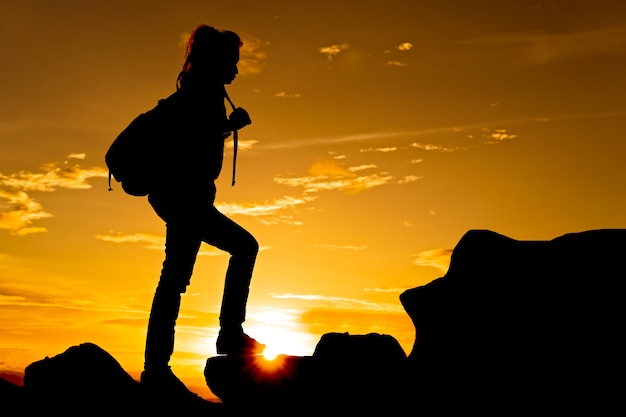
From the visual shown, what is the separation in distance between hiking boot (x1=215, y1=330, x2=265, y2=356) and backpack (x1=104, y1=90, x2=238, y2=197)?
7.17 feet

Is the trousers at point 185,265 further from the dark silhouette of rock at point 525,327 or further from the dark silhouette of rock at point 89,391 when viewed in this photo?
the dark silhouette of rock at point 525,327

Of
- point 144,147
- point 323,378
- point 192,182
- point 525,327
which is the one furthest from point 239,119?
point 525,327

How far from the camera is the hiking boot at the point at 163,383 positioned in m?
8.77

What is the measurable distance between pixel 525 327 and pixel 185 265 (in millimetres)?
4240

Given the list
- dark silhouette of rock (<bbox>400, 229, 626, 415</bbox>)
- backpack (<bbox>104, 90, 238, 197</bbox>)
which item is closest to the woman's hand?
backpack (<bbox>104, 90, 238, 197</bbox>)

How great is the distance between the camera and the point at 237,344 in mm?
9062

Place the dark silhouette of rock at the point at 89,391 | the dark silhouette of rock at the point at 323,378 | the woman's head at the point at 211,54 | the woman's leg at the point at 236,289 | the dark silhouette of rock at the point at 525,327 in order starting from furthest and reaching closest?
1. the woman's leg at the point at 236,289
2. the dark silhouette of rock at the point at 89,391
3. the woman's head at the point at 211,54
4. the dark silhouette of rock at the point at 323,378
5. the dark silhouette of rock at the point at 525,327

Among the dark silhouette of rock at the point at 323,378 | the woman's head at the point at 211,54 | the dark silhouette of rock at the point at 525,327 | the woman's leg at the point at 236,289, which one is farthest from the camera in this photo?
the woman's leg at the point at 236,289

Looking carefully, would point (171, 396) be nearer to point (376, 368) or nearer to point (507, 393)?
point (376, 368)

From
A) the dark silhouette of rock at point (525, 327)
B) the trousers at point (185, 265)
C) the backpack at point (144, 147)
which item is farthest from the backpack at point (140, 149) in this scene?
the dark silhouette of rock at point (525, 327)

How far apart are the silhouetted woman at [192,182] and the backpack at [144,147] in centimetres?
9

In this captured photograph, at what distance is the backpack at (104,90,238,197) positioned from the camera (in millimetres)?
8617

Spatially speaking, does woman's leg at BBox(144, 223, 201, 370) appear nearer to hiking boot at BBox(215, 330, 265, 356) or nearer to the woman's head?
hiking boot at BBox(215, 330, 265, 356)

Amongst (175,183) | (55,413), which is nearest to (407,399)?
(175,183)
